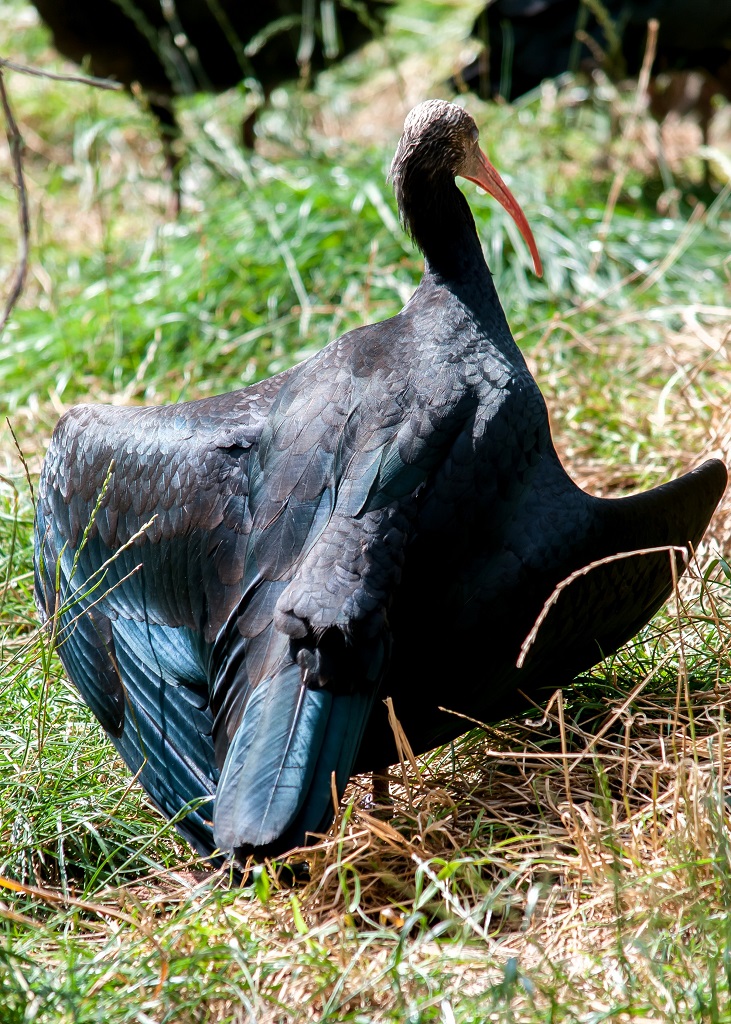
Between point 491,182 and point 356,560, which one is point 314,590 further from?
point 491,182

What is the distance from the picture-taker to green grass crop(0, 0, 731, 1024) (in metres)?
1.89

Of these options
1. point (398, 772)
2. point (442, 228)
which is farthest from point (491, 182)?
point (398, 772)

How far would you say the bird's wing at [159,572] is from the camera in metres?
2.39

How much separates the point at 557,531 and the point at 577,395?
183 cm

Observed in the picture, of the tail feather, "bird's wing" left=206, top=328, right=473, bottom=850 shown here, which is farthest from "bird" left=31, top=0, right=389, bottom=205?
the tail feather

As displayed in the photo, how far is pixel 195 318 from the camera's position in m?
4.75

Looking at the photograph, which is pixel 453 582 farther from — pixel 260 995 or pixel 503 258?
pixel 503 258

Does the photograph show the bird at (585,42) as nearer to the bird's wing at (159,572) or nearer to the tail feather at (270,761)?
the bird's wing at (159,572)

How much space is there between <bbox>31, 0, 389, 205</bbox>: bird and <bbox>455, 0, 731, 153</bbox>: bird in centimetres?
62

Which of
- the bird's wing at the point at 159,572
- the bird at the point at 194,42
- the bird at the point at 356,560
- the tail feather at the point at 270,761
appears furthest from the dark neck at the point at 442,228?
the bird at the point at 194,42

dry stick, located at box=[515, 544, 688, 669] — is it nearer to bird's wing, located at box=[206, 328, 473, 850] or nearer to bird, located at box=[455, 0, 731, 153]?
bird's wing, located at box=[206, 328, 473, 850]

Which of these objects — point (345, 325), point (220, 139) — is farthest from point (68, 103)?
point (345, 325)

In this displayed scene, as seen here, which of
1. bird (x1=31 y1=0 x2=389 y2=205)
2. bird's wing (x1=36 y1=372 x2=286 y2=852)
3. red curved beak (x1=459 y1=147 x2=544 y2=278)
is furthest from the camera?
bird (x1=31 y1=0 x2=389 y2=205)

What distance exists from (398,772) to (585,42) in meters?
4.18
